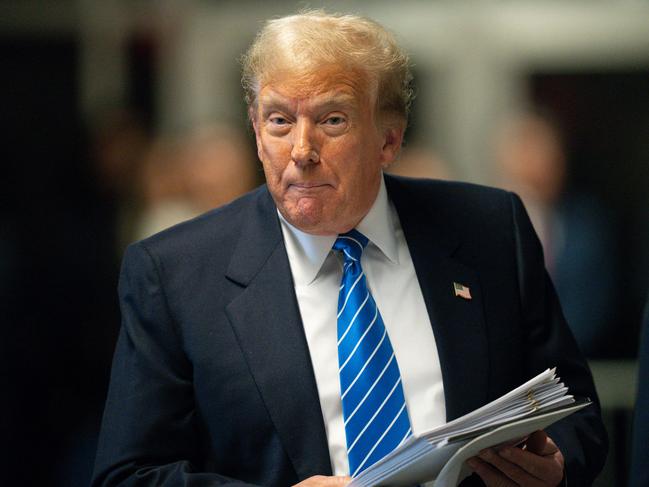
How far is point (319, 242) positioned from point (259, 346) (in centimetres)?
27

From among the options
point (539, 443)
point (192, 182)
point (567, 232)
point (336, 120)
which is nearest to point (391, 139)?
point (336, 120)

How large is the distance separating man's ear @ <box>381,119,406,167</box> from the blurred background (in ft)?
8.88

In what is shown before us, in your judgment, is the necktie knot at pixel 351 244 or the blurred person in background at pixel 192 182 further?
the blurred person in background at pixel 192 182

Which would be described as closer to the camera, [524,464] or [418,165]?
[524,464]

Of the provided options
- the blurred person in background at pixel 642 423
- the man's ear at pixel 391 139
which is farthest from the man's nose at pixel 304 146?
the blurred person in background at pixel 642 423

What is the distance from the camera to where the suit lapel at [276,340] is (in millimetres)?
2732

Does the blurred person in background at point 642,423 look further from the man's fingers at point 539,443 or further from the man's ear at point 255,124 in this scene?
the man's ear at point 255,124

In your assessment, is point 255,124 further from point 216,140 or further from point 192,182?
point 216,140

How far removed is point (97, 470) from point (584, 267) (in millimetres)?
3396

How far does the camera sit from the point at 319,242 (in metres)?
2.91

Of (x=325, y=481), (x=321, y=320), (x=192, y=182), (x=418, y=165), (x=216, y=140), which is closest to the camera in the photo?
(x=325, y=481)

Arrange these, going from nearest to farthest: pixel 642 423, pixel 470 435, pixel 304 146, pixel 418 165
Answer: pixel 470 435, pixel 304 146, pixel 642 423, pixel 418 165

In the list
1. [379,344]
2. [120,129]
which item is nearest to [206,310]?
[379,344]

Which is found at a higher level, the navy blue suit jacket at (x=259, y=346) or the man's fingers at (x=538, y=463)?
the navy blue suit jacket at (x=259, y=346)
